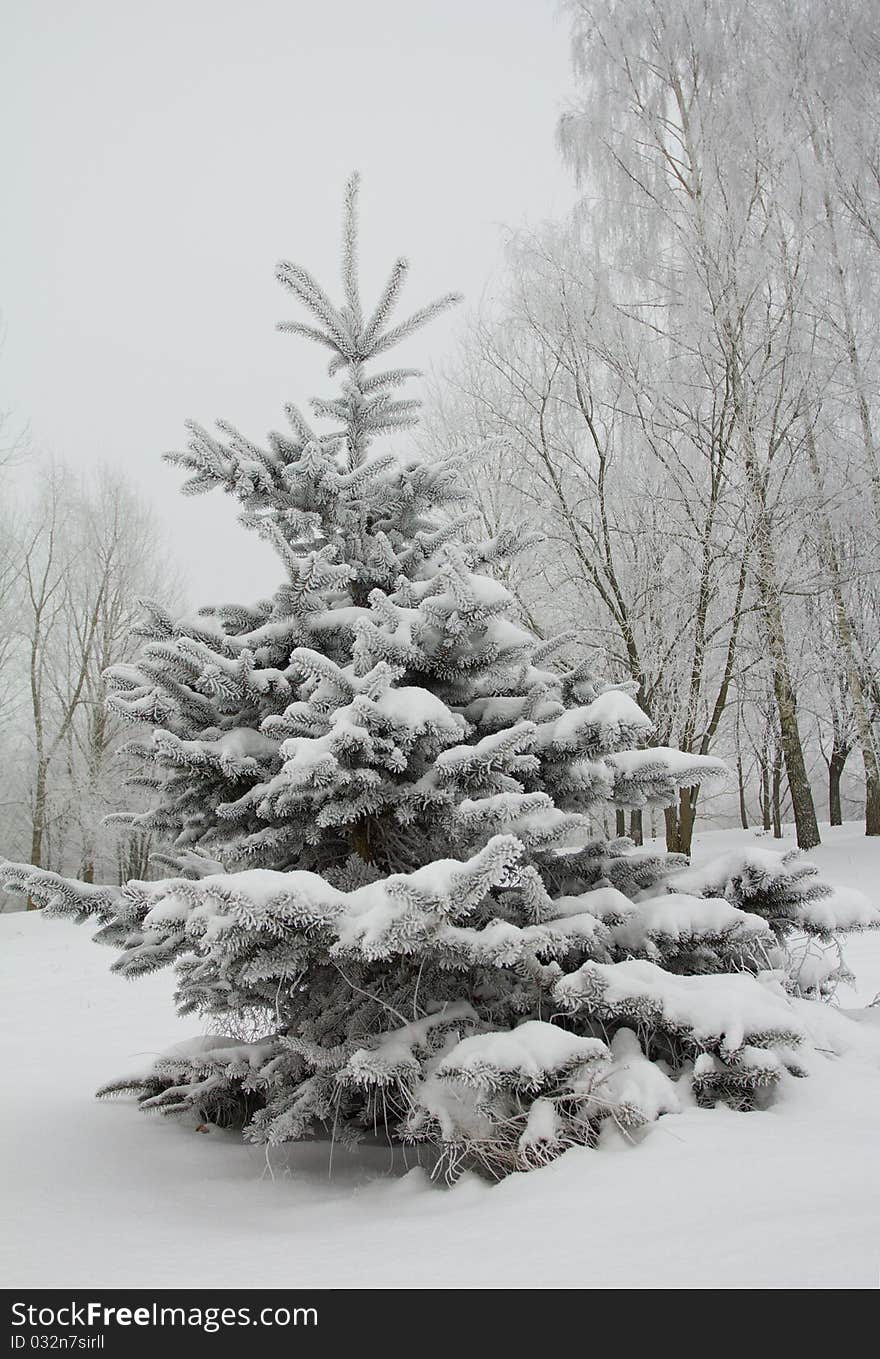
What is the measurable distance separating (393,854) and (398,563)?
1260 mm

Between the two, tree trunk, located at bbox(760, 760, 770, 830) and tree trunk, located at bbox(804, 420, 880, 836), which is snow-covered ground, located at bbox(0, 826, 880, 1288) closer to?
tree trunk, located at bbox(804, 420, 880, 836)

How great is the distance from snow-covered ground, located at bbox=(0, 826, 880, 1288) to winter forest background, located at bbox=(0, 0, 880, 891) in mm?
8138

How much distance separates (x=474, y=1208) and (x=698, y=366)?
1082cm

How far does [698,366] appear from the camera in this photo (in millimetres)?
10719

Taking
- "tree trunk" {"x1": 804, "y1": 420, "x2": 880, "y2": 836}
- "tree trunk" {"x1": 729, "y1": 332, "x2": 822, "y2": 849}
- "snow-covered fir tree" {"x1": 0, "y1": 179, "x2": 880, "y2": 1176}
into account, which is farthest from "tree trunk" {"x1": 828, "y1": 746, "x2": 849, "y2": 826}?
"snow-covered fir tree" {"x1": 0, "y1": 179, "x2": 880, "y2": 1176}

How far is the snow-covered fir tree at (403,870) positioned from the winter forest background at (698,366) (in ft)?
24.5

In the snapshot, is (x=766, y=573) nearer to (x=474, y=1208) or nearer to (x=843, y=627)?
(x=843, y=627)

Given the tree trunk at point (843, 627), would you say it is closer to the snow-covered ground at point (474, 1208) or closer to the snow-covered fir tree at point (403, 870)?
the snow-covered fir tree at point (403, 870)

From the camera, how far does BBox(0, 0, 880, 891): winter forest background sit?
10570 mm

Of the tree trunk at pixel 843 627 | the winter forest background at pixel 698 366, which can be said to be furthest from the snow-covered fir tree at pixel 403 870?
the tree trunk at pixel 843 627

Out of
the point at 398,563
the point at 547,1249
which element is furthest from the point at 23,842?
the point at 547,1249

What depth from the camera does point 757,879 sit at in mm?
3107

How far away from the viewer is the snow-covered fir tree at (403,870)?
233cm

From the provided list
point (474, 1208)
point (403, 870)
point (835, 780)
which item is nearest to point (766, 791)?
point (835, 780)
